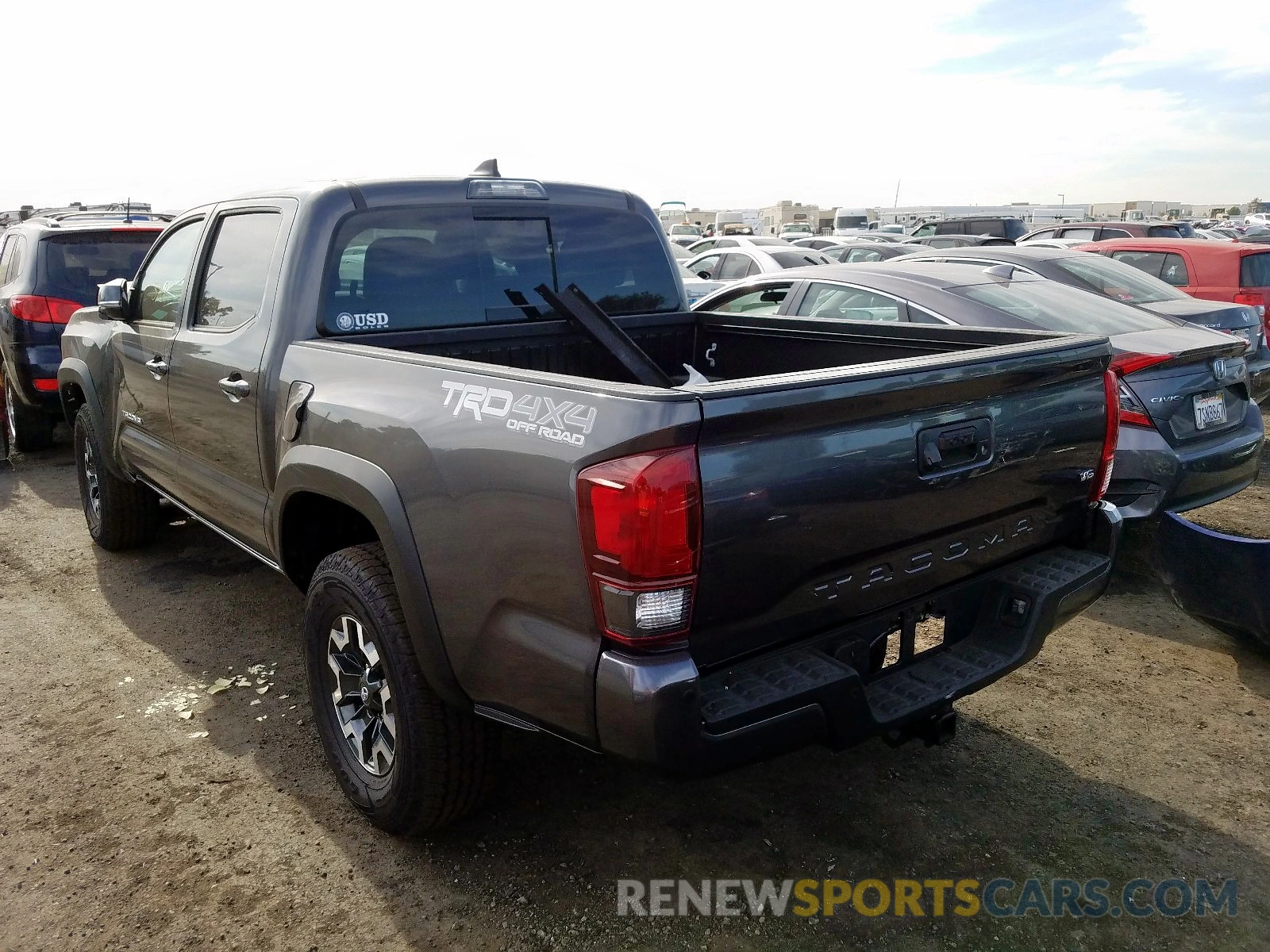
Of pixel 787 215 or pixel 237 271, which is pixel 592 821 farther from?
pixel 787 215

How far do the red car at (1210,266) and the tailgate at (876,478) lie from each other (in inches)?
279

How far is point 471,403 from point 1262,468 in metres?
7.30

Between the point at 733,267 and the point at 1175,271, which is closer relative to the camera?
the point at 1175,271

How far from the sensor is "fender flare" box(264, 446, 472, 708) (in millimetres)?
2611

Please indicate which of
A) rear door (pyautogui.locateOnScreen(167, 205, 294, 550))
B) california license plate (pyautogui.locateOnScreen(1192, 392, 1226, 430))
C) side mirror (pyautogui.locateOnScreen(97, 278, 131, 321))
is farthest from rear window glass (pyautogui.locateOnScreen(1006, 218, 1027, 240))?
rear door (pyautogui.locateOnScreen(167, 205, 294, 550))

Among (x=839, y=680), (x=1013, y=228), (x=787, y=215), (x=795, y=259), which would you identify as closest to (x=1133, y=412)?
(x=839, y=680)

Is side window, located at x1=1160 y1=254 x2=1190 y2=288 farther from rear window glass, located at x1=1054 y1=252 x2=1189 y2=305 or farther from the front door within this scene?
the front door

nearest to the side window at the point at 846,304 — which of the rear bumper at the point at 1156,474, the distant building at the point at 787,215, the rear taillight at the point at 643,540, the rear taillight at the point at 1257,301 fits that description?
the rear bumper at the point at 1156,474

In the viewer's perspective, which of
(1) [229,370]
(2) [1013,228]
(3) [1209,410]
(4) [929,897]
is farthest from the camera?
(2) [1013,228]

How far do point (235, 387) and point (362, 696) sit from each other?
1259mm

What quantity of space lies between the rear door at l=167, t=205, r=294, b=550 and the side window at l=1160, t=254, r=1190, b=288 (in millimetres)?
9429

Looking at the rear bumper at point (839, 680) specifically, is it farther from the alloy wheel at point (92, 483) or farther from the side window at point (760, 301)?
the alloy wheel at point (92, 483)

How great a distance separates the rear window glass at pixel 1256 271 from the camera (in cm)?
923

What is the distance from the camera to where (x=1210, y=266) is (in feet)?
31.4
